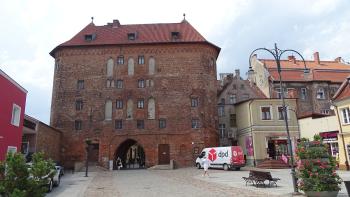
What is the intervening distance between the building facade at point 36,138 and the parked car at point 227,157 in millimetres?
17395

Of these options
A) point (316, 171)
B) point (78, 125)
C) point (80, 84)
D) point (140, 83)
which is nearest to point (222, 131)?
point (140, 83)

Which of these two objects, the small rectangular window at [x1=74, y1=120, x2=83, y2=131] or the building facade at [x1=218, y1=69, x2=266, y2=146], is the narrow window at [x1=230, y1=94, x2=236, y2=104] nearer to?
the building facade at [x1=218, y1=69, x2=266, y2=146]

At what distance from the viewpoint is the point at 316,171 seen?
13.3 m

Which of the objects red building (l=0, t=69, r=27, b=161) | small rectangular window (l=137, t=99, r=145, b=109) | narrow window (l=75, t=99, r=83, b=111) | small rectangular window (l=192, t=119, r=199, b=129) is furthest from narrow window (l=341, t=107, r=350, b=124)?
narrow window (l=75, t=99, r=83, b=111)

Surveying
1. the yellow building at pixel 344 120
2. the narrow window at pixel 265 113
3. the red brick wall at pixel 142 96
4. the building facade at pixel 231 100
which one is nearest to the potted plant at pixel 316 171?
the yellow building at pixel 344 120

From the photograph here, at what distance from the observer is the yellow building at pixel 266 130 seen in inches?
1505

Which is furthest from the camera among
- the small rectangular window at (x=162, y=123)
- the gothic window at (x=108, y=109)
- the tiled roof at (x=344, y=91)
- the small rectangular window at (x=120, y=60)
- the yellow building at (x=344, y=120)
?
the small rectangular window at (x=120, y=60)

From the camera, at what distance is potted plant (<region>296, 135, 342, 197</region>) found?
12953mm

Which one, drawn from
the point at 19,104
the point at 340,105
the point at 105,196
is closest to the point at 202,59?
the point at 340,105

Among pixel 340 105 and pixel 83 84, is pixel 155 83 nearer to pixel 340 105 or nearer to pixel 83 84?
pixel 83 84

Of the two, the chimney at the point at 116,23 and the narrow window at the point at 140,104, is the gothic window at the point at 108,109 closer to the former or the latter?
the narrow window at the point at 140,104

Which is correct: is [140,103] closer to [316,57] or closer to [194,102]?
[194,102]

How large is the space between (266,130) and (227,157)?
902cm

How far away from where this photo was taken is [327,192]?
1289 centimetres
